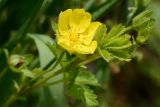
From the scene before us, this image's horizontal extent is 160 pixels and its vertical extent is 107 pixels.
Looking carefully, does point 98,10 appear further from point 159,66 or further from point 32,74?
point 159,66

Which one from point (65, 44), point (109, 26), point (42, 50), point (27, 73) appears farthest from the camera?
point (109, 26)

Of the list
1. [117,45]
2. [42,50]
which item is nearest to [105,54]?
[117,45]

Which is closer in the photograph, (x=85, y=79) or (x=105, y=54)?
(x=105, y=54)

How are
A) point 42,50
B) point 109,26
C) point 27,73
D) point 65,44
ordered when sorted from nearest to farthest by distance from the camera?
1. point 65,44
2. point 27,73
3. point 42,50
4. point 109,26

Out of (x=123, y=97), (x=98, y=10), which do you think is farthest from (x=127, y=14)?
(x=123, y=97)

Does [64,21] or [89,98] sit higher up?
[64,21]

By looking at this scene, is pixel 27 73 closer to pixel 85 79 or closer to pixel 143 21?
pixel 85 79

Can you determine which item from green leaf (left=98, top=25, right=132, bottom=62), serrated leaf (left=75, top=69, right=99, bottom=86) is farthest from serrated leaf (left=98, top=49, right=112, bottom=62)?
serrated leaf (left=75, top=69, right=99, bottom=86)
